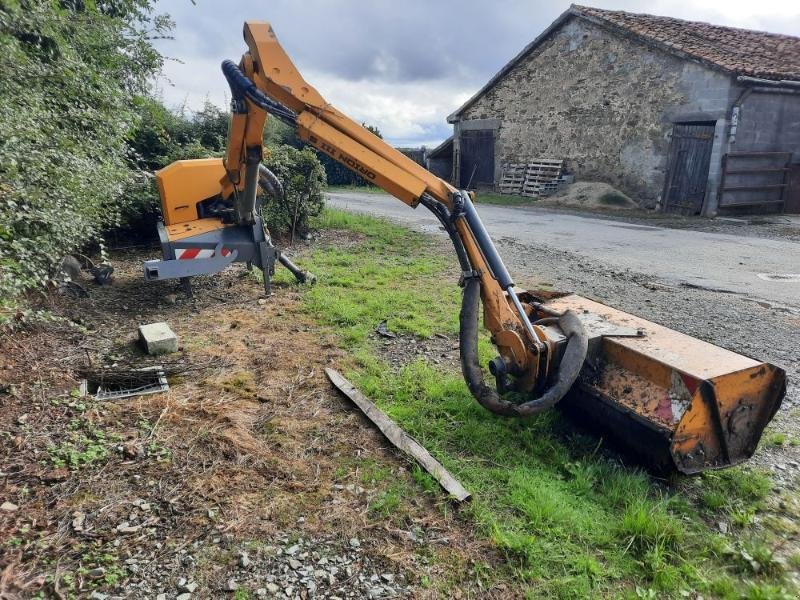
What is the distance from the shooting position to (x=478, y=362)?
3248 mm

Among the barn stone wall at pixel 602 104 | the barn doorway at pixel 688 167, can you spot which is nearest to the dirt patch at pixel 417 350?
the barn doorway at pixel 688 167

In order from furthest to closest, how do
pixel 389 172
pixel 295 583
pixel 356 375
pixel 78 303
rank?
pixel 78 303 < pixel 356 375 < pixel 389 172 < pixel 295 583

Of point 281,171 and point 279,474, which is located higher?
point 281,171

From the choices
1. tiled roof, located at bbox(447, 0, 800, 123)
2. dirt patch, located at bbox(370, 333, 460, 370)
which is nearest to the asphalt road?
dirt patch, located at bbox(370, 333, 460, 370)

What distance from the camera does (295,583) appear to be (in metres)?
2.17

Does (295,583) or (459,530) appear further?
(459,530)

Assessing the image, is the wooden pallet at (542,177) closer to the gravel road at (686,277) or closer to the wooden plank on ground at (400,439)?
the gravel road at (686,277)

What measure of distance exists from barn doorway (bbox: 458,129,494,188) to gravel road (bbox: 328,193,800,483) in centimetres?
875

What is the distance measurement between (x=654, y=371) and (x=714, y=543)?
2.88 feet

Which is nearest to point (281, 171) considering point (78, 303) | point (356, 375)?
point (78, 303)

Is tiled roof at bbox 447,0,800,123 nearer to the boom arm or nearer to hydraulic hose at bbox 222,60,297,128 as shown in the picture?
the boom arm

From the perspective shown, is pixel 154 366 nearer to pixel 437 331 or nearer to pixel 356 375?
pixel 356 375

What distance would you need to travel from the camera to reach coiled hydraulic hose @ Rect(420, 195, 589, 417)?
2.95m

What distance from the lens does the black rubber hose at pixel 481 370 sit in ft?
9.66
